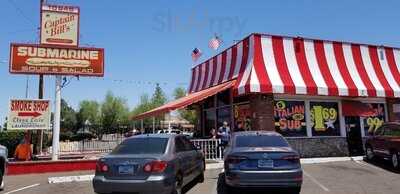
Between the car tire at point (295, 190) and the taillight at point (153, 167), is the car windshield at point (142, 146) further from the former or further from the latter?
the car tire at point (295, 190)

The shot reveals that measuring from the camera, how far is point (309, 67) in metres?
19.4

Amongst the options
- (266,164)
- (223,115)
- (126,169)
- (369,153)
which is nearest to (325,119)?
(369,153)

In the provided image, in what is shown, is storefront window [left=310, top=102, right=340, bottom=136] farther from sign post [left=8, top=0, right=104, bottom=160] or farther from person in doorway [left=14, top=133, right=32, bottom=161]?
person in doorway [left=14, top=133, right=32, bottom=161]

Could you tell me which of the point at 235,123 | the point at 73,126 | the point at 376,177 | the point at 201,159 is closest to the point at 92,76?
the point at 235,123

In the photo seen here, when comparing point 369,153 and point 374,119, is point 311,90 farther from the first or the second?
point 374,119

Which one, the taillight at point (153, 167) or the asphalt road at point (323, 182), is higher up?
the taillight at point (153, 167)

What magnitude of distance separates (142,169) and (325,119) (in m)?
Answer: 12.5

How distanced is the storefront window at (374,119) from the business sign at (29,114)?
14579mm

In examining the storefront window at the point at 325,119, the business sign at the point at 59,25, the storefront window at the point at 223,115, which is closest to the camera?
the business sign at the point at 59,25

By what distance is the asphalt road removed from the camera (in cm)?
1142

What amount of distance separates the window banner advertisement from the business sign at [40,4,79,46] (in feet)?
30.9

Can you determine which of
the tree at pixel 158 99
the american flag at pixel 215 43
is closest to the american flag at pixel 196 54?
the american flag at pixel 215 43

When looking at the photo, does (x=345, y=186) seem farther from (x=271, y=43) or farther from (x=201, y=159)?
(x=271, y=43)

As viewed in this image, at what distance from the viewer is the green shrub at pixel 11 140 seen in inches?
949
